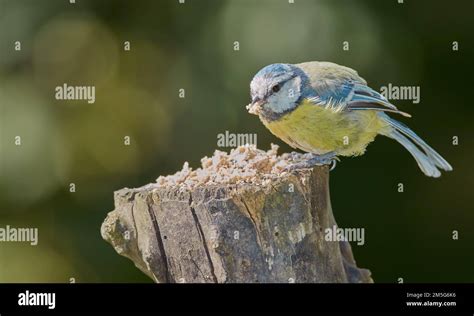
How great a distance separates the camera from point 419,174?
14.6ft

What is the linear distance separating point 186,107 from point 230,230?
163 centimetres

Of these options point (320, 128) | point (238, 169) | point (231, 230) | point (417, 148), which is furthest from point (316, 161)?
point (417, 148)

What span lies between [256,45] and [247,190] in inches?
60.1

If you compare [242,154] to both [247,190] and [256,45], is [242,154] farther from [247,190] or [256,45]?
[256,45]

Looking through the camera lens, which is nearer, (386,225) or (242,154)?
(242,154)

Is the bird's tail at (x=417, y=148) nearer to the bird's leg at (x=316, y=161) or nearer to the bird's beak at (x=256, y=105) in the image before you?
the bird's leg at (x=316, y=161)

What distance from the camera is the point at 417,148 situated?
4.12 m

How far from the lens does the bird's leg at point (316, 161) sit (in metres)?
3.32

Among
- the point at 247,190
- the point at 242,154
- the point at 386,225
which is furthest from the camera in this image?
the point at 386,225

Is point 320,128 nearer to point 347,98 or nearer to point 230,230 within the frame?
point 347,98

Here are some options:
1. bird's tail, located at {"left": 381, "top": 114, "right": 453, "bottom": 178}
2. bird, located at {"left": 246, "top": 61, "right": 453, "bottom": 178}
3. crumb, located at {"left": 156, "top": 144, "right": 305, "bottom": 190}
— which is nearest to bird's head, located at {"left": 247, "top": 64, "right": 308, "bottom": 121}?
bird, located at {"left": 246, "top": 61, "right": 453, "bottom": 178}
